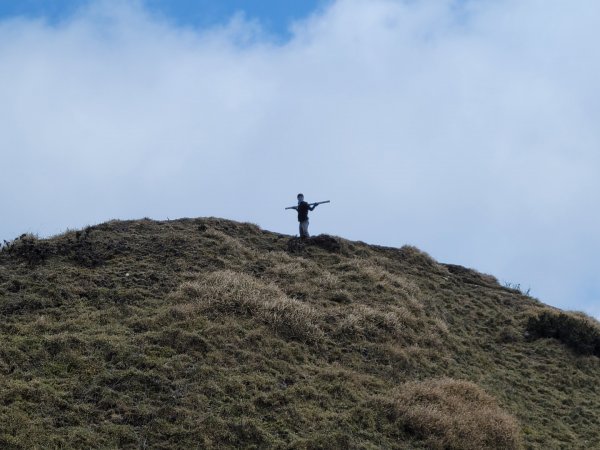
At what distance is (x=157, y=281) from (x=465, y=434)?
9447 millimetres

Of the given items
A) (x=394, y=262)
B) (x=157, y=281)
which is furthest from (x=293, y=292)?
(x=394, y=262)

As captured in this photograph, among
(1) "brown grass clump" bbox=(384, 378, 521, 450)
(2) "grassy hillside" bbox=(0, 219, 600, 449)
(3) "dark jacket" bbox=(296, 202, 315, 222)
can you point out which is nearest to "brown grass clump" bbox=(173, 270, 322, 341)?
(2) "grassy hillside" bbox=(0, 219, 600, 449)

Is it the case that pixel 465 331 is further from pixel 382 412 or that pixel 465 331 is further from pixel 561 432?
pixel 382 412

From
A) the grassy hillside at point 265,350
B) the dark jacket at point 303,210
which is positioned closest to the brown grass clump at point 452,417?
the grassy hillside at point 265,350

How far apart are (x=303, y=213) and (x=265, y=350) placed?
9081 mm

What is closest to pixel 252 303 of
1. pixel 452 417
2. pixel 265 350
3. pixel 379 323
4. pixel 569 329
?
pixel 265 350

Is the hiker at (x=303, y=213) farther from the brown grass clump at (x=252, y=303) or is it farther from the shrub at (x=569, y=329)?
the shrub at (x=569, y=329)

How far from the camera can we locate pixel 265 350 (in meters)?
18.3

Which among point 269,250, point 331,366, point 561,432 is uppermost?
point 269,250

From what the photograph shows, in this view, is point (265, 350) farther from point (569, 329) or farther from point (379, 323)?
point (569, 329)

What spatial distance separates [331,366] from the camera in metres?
18.5

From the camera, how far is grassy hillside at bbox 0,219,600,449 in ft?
50.1

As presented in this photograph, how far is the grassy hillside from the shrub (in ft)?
0.19

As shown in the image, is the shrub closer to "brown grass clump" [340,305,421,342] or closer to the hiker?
"brown grass clump" [340,305,421,342]
